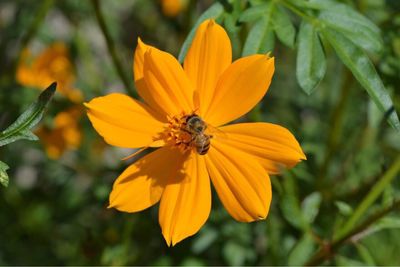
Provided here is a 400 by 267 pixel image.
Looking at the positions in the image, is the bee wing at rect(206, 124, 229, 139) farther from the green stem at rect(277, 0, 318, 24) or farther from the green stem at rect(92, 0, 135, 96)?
the green stem at rect(92, 0, 135, 96)

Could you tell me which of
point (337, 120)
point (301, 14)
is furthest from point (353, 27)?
point (337, 120)

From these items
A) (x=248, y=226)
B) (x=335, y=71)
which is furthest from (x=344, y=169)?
(x=335, y=71)

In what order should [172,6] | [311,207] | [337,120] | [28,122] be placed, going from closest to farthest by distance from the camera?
1. [28,122]
2. [311,207]
3. [337,120]
4. [172,6]

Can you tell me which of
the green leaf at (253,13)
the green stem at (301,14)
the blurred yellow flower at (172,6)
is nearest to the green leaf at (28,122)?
the green leaf at (253,13)

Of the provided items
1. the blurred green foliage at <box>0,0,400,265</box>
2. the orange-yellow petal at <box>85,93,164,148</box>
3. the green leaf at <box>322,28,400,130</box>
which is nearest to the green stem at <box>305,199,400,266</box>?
the blurred green foliage at <box>0,0,400,265</box>

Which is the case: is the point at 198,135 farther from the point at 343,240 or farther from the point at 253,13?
the point at 343,240

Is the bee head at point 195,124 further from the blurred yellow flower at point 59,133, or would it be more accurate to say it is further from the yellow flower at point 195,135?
the blurred yellow flower at point 59,133
